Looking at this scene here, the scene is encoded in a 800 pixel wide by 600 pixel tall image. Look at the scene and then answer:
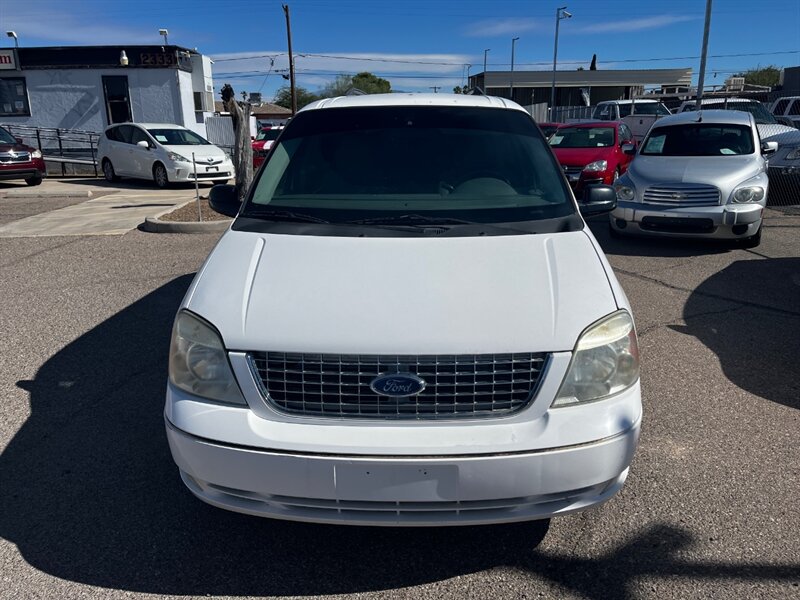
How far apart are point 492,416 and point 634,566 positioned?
945 mm

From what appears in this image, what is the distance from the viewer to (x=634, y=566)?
2.62 m

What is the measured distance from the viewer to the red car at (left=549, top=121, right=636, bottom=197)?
12.2 metres

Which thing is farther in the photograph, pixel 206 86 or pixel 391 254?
pixel 206 86

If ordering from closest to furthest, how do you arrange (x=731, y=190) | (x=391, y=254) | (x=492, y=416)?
(x=492, y=416), (x=391, y=254), (x=731, y=190)

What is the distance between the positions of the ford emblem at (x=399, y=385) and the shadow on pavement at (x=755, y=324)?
116 inches

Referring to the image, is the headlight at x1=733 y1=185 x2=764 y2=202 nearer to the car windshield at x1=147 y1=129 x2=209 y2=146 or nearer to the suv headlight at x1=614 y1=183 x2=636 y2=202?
the suv headlight at x1=614 y1=183 x2=636 y2=202

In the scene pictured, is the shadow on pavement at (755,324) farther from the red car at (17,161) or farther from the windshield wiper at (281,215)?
the red car at (17,161)

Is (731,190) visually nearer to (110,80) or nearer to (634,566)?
(634,566)

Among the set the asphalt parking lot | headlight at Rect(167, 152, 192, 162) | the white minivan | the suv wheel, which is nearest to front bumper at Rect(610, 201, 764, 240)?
the asphalt parking lot

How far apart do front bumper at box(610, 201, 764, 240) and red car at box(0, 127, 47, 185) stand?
597 inches

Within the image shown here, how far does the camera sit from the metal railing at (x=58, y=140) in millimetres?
22766

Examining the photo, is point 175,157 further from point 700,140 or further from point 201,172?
point 700,140

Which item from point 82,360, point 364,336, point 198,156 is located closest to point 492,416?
point 364,336

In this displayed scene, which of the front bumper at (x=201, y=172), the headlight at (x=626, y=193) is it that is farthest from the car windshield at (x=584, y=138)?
the front bumper at (x=201, y=172)
